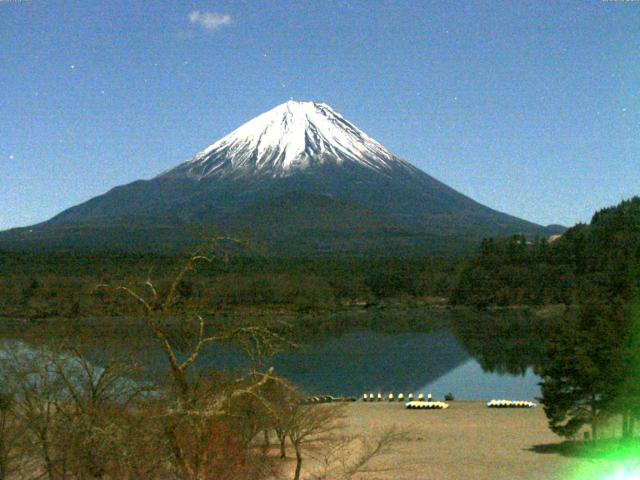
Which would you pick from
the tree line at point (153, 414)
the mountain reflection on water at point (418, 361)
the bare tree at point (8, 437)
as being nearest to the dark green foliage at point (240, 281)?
the mountain reflection on water at point (418, 361)

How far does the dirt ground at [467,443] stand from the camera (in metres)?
13.3

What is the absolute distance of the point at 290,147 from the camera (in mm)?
157250

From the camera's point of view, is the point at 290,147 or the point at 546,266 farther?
the point at 290,147

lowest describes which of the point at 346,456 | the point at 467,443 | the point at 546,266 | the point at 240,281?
the point at 467,443

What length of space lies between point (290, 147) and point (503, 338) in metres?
116

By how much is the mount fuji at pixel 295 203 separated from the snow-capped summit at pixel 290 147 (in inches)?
7.6

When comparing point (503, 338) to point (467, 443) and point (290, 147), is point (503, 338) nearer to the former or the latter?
point (467, 443)

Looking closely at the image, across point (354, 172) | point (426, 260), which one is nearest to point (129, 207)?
point (354, 172)

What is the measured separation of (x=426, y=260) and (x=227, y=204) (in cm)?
5484

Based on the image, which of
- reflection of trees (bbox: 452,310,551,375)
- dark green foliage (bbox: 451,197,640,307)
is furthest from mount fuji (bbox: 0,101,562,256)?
reflection of trees (bbox: 452,310,551,375)

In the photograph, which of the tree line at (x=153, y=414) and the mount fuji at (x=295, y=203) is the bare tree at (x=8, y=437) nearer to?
the tree line at (x=153, y=414)

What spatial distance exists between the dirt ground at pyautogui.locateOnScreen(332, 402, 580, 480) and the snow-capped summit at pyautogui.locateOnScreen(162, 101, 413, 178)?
129 metres

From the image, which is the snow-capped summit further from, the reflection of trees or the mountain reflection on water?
the mountain reflection on water

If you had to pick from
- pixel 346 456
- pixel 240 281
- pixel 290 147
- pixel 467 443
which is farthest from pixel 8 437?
pixel 290 147
